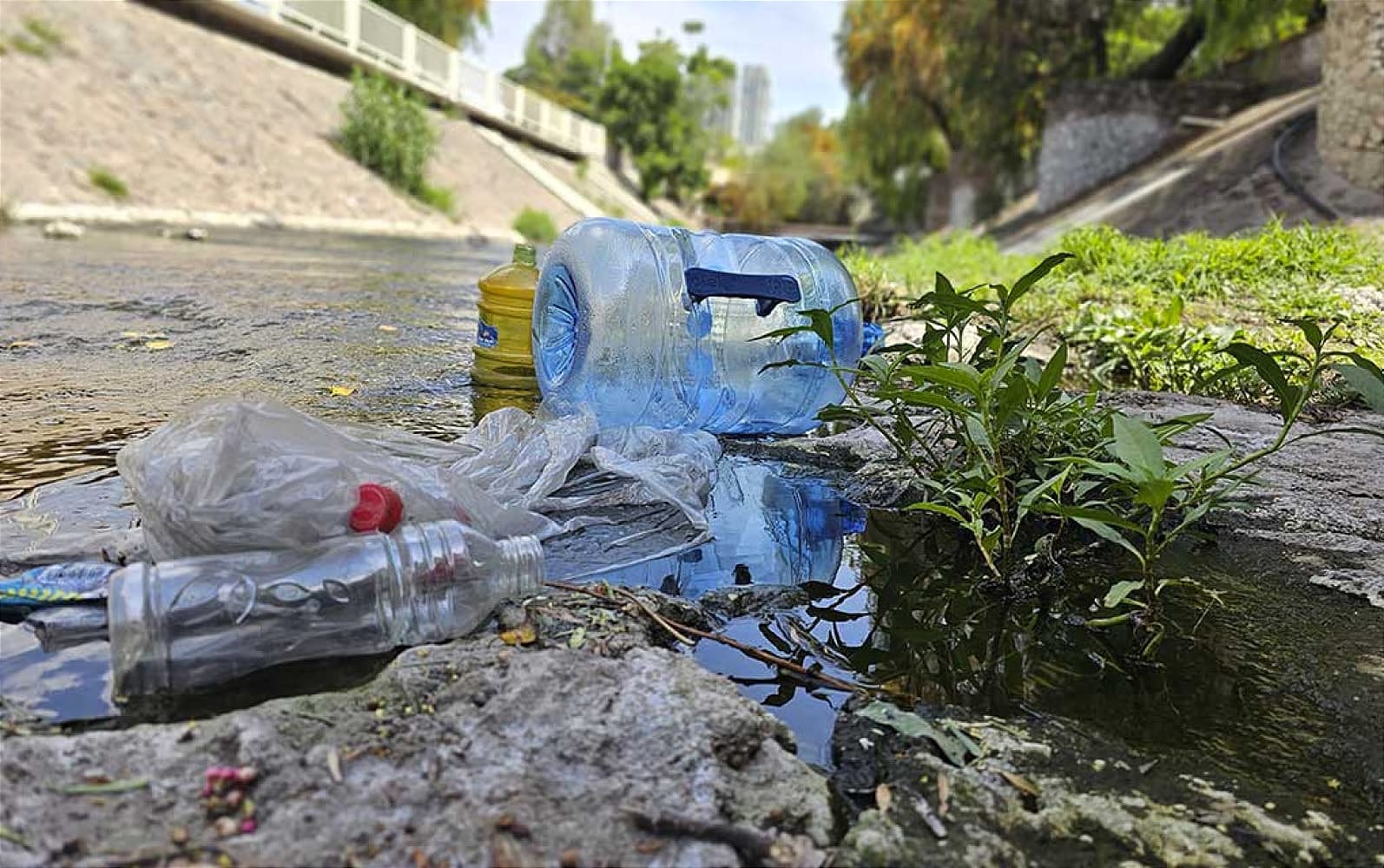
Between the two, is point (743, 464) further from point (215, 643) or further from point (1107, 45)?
point (1107, 45)

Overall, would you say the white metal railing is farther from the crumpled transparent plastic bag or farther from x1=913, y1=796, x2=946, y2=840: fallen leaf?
x1=913, y1=796, x2=946, y2=840: fallen leaf

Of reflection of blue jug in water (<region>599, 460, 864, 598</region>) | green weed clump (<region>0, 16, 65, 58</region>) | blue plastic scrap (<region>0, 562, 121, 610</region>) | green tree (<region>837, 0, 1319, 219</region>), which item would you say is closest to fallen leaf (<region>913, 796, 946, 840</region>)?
reflection of blue jug in water (<region>599, 460, 864, 598</region>)

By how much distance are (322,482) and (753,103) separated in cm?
15043

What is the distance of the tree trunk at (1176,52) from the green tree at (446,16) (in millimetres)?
21258

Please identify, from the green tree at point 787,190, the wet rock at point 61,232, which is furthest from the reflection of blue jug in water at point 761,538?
the green tree at point 787,190

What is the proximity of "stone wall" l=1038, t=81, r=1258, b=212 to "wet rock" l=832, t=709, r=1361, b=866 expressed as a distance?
1618cm

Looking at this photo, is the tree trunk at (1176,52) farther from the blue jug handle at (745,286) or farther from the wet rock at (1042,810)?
the wet rock at (1042,810)

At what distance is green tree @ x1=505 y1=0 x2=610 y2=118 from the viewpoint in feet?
168

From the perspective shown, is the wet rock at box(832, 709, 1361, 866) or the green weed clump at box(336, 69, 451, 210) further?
the green weed clump at box(336, 69, 451, 210)

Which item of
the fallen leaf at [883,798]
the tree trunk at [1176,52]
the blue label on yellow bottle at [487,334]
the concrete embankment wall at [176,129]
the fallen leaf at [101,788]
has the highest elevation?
the tree trunk at [1176,52]

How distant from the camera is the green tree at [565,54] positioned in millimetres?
51312

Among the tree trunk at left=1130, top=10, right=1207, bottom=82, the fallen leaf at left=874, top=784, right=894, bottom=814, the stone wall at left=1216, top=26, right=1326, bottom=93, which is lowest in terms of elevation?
the fallen leaf at left=874, top=784, right=894, bottom=814

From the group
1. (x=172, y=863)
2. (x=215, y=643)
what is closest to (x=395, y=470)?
(x=215, y=643)

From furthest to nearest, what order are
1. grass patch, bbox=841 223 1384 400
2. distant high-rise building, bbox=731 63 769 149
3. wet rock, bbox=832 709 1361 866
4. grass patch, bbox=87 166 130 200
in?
1. distant high-rise building, bbox=731 63 769 149
2. grass patch, bbox=87 166 130 200
3. grass patch, bbox=841 223 1384 400
4. wet rock, bbox=832 709 1361 866
